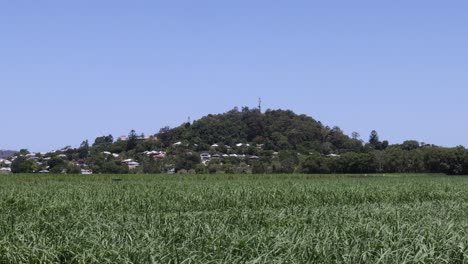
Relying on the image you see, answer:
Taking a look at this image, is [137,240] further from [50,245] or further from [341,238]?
[341,238]

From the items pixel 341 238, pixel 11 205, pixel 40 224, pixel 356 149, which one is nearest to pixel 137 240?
pixel 341 238

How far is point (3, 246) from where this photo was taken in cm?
688

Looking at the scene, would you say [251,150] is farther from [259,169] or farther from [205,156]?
[259,169]

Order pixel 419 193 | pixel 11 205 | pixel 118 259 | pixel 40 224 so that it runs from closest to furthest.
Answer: pixel 118 259 < pixel 40 224 < pixel 11 205 < pixel 419 193

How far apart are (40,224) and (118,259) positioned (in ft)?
13.3

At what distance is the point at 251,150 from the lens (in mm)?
150375

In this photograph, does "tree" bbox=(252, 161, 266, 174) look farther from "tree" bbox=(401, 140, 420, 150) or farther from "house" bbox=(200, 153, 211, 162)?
"tree" bbox=(401, 140, 420, 150)

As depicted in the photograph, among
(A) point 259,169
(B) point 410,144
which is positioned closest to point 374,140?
(B) point 410,144

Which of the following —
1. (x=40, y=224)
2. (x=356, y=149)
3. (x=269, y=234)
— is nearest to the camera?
(x=269, y=234)

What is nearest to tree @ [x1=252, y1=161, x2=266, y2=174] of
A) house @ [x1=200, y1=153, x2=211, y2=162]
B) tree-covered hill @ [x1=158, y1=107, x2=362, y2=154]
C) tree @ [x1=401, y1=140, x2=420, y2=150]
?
house @ [x1=200, y1=153, x2=211, y2=162]

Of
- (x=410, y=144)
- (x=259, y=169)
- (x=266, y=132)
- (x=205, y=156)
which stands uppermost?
(x=266, y=132)

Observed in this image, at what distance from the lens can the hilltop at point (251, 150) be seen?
334 ft

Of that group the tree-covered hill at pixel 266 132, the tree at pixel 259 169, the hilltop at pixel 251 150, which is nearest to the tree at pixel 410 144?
the hilltop at pixel 251 150

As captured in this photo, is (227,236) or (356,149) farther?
(356,149)
